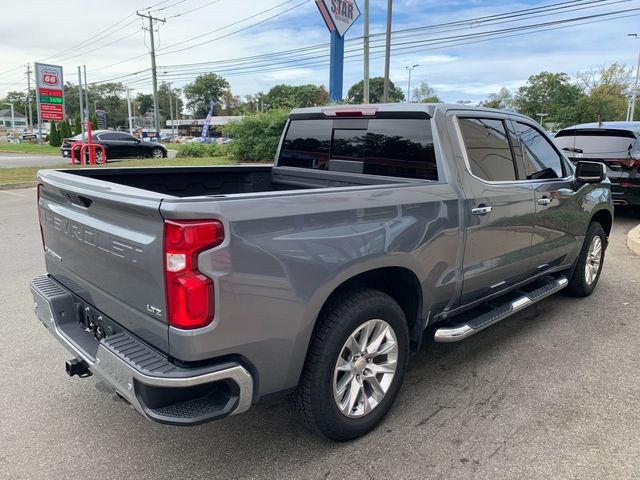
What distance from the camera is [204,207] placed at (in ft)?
6.75

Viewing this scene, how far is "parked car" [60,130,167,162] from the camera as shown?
23141 millimetres

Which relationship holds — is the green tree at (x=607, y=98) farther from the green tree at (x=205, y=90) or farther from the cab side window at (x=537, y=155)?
the green tree at (x=205, y=90)

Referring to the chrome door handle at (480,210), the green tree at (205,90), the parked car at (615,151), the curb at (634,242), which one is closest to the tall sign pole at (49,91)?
the parked car at (615,151)

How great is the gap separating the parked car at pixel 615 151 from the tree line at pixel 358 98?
165 cm

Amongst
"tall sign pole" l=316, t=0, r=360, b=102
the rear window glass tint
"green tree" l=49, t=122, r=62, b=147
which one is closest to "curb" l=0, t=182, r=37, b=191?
"tall sign pole" l=316, t=0, r=360, b=102

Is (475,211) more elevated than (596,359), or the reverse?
(475,211)

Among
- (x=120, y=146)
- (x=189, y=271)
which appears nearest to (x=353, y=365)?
(x=189, y=271)

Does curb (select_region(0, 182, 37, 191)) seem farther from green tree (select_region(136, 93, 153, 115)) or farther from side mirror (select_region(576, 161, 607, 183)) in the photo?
green tree (select_region(136, 93, 153, 115))

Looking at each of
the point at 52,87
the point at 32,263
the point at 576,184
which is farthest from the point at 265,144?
the point at 52,87

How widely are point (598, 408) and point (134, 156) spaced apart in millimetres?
24270

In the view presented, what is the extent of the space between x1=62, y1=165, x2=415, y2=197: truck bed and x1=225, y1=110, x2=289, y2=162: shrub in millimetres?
15991

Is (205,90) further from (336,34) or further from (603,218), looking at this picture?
(603,218)

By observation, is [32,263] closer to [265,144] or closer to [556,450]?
[556,450]

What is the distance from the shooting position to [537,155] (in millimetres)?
4254
